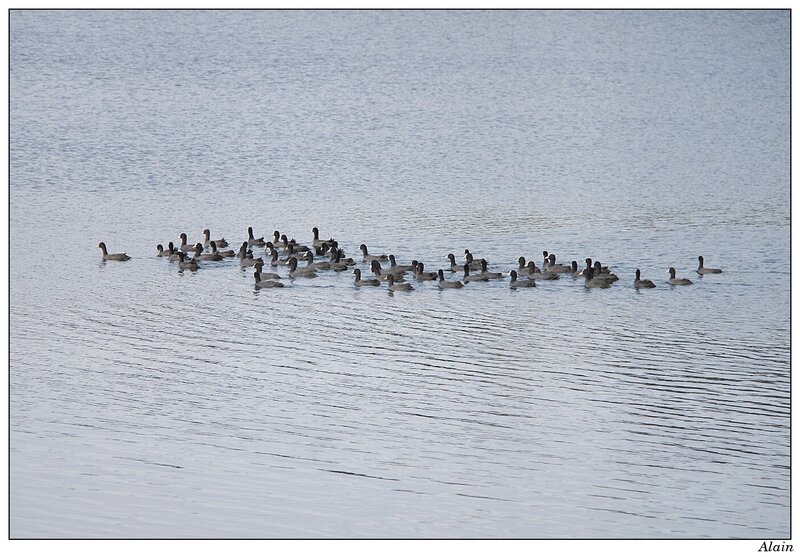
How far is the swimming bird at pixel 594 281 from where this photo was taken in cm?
2330

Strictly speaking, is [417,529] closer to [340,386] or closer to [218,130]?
[340,386]

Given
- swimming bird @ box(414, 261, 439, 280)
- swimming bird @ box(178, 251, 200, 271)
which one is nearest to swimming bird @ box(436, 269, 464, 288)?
swimming bird @ box(414, 261, 439, 280)

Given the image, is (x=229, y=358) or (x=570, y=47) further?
(x=570, y=47)

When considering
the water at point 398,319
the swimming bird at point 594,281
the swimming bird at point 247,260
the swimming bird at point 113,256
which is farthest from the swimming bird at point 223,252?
the swimming bird at point 594,281

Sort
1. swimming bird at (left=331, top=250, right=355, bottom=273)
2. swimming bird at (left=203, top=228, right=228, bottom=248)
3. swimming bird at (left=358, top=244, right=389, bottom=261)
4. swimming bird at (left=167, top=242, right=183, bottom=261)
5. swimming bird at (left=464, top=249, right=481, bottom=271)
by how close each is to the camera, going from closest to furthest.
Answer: swimming bird at (left=464, top=249, right=481, bottom=271)
swimming bird at (left=331, top=250, right=355, bottom=273)
swimming bird at (left=358, top=244, right=389, bottom=261)
swimming bird at (left=167, top=242, right=183, bottom=261)
swimming bird at (left=203, top=228, right=228, bottom=248)

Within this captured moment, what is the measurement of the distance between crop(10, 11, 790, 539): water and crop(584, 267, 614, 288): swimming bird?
188 mm

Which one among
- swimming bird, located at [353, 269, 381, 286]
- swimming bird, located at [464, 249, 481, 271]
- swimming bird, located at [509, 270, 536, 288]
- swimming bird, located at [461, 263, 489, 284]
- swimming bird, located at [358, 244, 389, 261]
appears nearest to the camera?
swimming bird, located at [509, 270, 536, 288]

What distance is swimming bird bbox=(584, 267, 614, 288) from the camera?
23.3 meters

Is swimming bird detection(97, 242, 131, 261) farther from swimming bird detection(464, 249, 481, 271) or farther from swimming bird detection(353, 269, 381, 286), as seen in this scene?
swimming bird detection(464, 249, 481, 271)

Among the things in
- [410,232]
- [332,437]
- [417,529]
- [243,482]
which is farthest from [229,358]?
[410,232]

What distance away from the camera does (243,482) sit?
1394 centimetres

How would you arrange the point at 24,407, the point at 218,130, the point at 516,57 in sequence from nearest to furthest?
the point at 24,407 → the point at 218,130 → the point at 516,57

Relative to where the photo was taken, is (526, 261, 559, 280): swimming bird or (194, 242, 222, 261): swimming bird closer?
(526, 261, 559, 280): swimming bird

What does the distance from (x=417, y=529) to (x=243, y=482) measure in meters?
1.93
